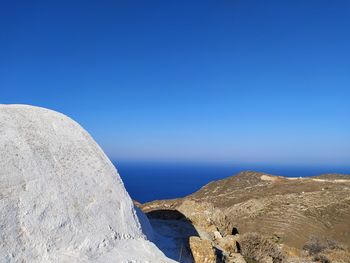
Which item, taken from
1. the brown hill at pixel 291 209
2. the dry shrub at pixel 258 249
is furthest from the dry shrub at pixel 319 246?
the dry shrub at pixel 258 249

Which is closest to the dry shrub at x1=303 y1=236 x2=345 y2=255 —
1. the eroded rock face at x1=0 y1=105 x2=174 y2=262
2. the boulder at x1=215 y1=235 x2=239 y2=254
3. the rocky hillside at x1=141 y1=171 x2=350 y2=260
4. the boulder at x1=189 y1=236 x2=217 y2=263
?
the rocky hillside at x1=141 y1=171 x2=350 y2=260

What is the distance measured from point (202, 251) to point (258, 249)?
18.0ft

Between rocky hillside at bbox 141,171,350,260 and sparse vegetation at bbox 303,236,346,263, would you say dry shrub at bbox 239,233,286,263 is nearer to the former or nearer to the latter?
rocky hillside at bbox 141,171,350,260

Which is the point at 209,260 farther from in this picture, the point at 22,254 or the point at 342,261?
the point at 342,261

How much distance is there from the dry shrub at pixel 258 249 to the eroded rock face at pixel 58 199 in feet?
23.2

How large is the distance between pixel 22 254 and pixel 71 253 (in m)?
1.02

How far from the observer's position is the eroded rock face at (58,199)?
830 centimetres

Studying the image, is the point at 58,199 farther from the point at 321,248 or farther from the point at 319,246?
the point at 319,246

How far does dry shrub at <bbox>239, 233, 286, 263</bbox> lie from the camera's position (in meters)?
16.1

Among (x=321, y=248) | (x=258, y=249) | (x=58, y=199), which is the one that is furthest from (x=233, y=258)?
(x=321, y=248)

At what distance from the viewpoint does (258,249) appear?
1662 cm

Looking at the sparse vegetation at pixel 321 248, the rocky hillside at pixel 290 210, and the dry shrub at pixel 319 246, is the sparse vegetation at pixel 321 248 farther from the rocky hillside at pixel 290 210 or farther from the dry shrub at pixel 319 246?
the rocky hillside at pixel 290 210

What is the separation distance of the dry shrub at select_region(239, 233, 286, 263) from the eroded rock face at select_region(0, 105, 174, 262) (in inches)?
278

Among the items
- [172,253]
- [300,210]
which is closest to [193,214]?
[172,253]
